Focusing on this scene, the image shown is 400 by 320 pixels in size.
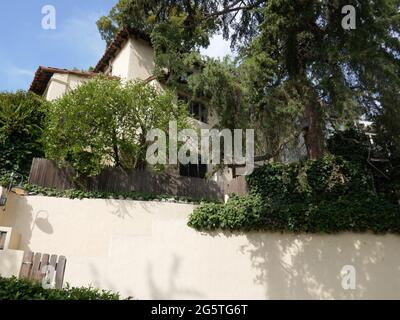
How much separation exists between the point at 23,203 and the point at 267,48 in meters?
8.61

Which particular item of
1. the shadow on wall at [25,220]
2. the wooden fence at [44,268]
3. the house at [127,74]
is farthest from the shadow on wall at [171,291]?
the house at [127,74]

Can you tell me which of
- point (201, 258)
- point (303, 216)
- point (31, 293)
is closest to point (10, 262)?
point (31, 293)

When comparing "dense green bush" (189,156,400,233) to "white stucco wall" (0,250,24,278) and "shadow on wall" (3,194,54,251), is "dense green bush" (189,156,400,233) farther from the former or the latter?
"white stucco wall" (0,250,24,278)

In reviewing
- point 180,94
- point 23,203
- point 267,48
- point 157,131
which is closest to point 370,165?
point 267,48

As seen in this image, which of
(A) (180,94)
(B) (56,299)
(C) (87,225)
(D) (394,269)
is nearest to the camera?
(B) (56,299)

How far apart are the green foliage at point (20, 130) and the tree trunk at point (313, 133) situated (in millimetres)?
8702

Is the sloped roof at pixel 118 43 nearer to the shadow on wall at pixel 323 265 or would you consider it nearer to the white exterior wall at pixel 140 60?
the white exterior wall at pixel 140 60

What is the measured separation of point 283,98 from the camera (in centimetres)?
973

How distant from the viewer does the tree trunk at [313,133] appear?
1027 cm

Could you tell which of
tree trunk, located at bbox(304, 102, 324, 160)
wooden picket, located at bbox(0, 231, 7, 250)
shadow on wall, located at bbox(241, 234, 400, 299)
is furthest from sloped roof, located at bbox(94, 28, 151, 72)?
shadow on wall, located at bbox(241, 234, 400, 299)

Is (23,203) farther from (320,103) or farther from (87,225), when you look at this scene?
(320,103)

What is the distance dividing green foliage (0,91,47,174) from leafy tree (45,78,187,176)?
724 millimetres

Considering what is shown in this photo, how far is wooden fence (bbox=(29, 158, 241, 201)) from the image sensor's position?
33.7 ft

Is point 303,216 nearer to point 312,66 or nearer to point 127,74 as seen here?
point 312,66
